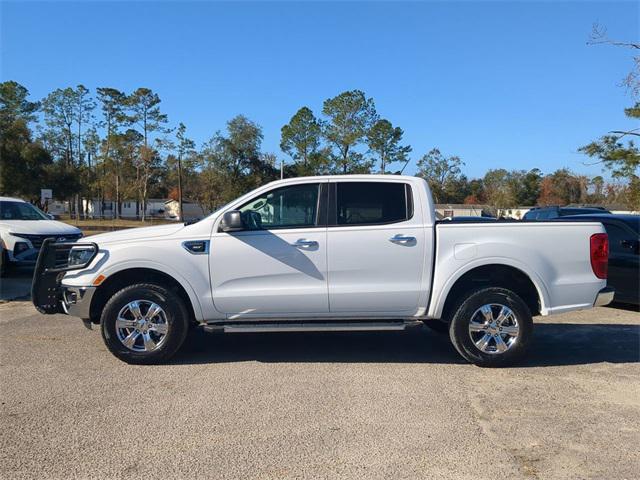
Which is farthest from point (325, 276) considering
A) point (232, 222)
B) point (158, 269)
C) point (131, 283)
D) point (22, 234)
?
point (22, 234)

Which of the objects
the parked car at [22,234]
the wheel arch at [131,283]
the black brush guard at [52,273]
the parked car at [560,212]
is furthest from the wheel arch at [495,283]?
the parked car at [560,212]

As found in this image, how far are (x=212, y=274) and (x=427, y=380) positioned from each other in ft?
7.78

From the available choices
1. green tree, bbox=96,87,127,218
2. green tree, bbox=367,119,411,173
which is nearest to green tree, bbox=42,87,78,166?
green tree, bbox=96,87,127,218

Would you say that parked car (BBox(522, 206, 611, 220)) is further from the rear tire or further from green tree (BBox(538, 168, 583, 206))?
green tree (BBox(538, 168, 583, 206))

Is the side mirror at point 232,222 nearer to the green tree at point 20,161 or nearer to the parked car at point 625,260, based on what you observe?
the parked car at point 625,260

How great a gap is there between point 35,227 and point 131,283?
7.86 metres

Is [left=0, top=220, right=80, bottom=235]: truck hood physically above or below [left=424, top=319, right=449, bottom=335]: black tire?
above

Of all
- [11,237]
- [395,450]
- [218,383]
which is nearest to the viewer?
[395,450]

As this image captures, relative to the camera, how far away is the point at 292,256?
5688 millimetres

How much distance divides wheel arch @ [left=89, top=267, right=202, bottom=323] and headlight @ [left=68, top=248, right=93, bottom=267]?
0.32 m

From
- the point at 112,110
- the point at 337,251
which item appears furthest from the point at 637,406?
the point at 112,110

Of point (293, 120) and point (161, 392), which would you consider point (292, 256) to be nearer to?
point (161, 392)

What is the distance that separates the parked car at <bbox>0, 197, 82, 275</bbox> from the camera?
11.9 metres

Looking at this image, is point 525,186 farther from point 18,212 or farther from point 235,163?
point 18,212
